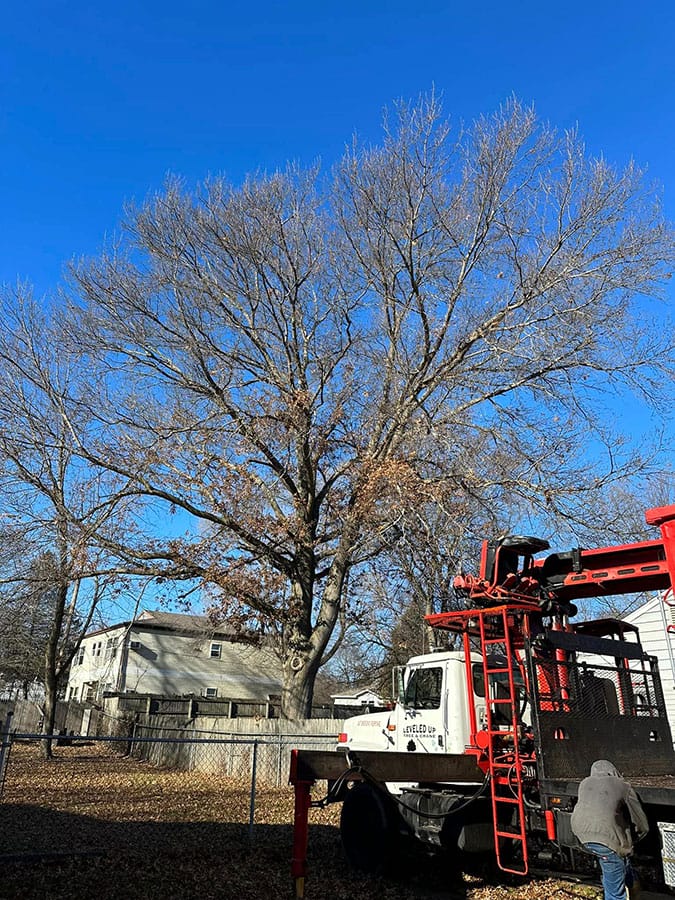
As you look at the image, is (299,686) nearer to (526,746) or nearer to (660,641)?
(660,641)

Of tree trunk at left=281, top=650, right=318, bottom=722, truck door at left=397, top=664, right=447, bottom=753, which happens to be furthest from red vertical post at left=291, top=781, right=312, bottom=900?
tree trunk at left=281, top=650, right=318, bottom=722

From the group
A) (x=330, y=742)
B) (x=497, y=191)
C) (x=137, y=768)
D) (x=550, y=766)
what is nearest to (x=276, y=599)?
(x=330, y=742)

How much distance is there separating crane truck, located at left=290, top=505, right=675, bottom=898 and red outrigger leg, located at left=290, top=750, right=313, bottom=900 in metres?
0.01

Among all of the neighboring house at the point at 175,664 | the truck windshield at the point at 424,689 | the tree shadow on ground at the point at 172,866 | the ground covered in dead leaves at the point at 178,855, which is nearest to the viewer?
the tree shadow on ground at the point at 172,866

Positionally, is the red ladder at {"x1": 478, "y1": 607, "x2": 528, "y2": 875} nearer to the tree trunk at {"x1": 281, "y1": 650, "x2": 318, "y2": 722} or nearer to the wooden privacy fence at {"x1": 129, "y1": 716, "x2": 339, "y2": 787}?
the wooden privacy fence at {"x1": 129, "y1": 716, "x2": 339, "y2": 787}

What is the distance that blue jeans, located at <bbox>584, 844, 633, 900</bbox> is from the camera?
5.19m

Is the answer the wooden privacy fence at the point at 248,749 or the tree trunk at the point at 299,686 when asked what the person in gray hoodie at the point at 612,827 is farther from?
the tree trunk at the point at 299,686

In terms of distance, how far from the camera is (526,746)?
6.88 metres

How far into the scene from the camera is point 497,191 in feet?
52.9

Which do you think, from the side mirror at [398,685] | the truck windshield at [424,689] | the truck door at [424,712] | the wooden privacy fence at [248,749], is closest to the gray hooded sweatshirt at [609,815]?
the truck door at [424,712]

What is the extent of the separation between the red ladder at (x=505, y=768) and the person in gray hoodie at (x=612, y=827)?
103 cm

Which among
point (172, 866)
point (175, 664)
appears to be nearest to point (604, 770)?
point (172, 866)

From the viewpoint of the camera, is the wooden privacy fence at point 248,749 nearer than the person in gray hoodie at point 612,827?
No

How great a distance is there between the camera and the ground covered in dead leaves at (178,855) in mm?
6855
